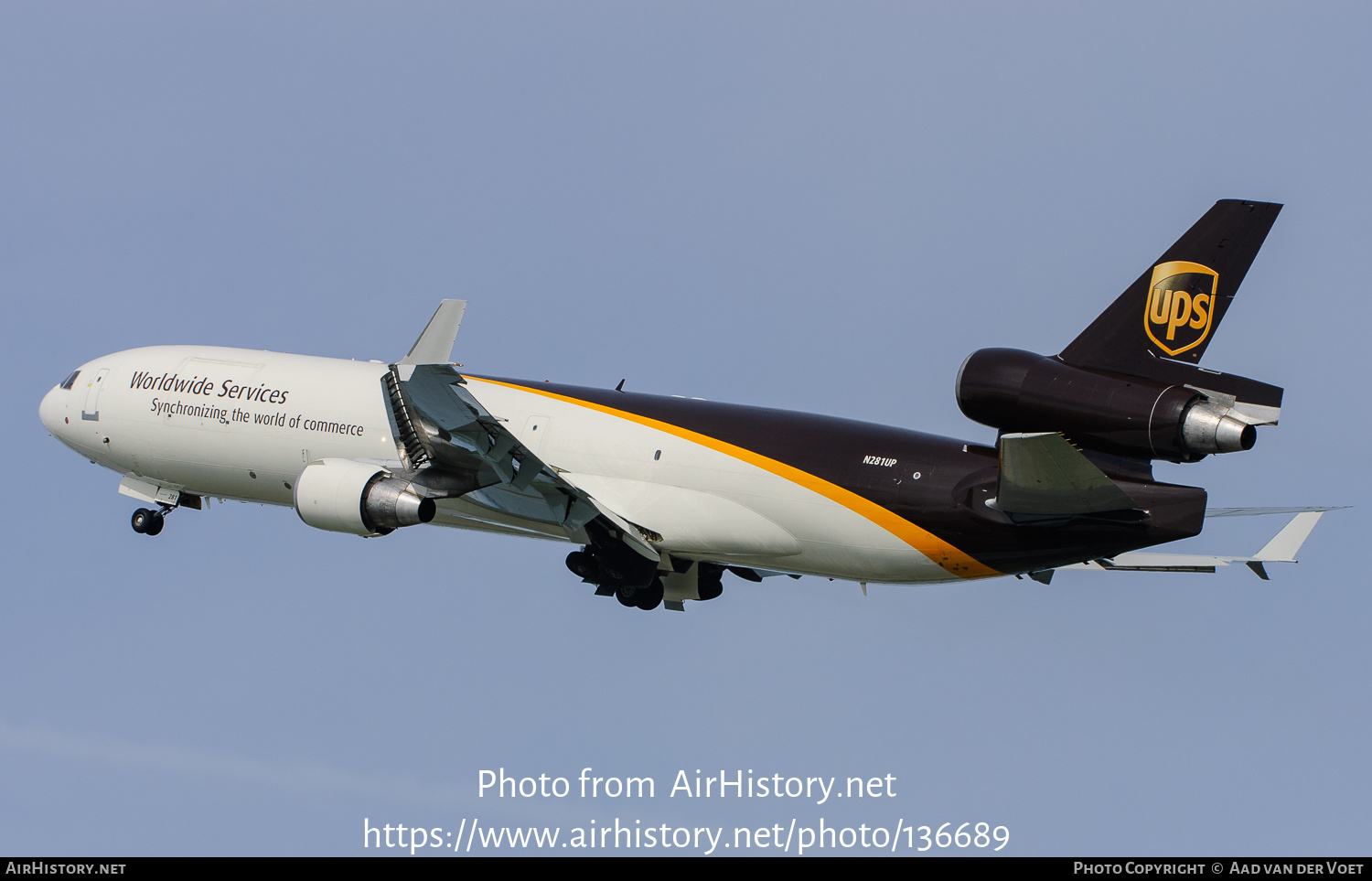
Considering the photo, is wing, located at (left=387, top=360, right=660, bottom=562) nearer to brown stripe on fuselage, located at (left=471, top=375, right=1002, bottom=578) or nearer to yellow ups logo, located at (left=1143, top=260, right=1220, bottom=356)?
brown stripe on fuselage, located at (left=471, top=375, right=1002, bottom=578)

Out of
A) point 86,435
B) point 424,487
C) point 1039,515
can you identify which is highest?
point 86,435

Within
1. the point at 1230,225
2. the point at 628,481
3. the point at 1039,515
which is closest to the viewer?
the point at 1230,225

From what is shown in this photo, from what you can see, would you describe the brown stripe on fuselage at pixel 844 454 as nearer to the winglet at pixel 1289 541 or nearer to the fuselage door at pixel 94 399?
the winglet at pixel 1289 541

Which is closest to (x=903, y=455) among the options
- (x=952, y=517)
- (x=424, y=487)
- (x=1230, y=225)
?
(x=952, y=517)

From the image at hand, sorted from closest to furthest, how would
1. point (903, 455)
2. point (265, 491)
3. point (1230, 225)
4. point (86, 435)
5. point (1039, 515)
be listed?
point (1230, 225), point (1039, 515), point (903, 455), point (265, 491), point (86, 435)

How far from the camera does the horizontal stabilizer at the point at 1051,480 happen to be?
23031mm

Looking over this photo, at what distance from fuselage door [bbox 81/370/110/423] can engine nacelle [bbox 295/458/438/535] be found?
908 centimetres

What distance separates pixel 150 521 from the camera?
1393 inches

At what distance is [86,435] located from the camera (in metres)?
35.3

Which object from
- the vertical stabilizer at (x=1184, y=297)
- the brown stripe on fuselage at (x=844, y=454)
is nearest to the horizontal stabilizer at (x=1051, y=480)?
the vertical stabilizer at (x=1184, y=297)

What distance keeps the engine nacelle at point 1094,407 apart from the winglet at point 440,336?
814 centimetres

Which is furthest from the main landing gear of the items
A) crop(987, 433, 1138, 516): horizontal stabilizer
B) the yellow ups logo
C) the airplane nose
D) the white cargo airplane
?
the yellow ups logo

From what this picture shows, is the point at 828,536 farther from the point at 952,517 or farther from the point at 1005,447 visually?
the point at 1005,447

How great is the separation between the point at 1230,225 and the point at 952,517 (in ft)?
21.9
